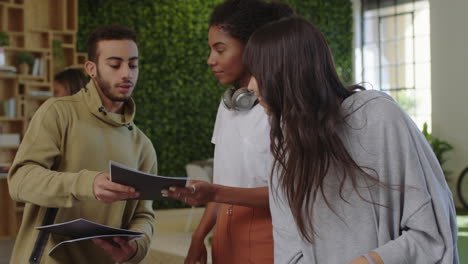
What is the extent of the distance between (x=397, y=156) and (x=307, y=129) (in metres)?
0.18

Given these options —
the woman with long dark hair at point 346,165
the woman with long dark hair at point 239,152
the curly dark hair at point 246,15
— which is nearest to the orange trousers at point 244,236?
the woman with long dark hair at point 239,152

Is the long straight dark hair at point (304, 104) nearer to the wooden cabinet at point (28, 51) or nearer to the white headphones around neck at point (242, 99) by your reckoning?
the white headphones around neck at point (242, 99)

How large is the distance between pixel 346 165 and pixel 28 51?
607cm

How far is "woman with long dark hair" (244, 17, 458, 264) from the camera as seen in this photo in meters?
1.17

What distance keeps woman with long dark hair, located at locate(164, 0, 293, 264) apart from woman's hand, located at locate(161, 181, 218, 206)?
3 cm

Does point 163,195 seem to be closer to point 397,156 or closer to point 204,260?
point 204,260

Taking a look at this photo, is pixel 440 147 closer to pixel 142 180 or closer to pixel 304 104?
pixel 142 180

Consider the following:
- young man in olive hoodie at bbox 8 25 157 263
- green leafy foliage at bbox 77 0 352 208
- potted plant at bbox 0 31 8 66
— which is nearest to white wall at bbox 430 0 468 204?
green leafy foliage at bbox 77 0 352 208

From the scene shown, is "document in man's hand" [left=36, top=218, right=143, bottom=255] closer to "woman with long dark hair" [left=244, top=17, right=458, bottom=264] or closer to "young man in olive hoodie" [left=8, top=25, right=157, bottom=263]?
"young man in olive hoodie" [left=8, top=25, right=157, bottom=263]

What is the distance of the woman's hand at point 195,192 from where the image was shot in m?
1.56

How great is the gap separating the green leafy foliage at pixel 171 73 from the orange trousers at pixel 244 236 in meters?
6.25

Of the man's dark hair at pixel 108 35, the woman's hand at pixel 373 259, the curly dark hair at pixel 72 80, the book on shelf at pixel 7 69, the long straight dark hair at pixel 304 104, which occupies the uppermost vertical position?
the book on shelf at pixel 7 69

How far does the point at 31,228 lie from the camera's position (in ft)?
5.95

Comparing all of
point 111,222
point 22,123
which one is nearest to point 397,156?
point 111,222
